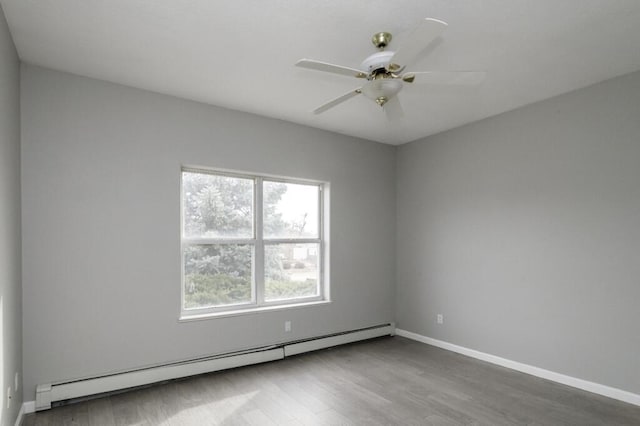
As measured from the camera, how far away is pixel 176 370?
340 centimetres

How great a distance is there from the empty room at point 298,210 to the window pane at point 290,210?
1.1 inches

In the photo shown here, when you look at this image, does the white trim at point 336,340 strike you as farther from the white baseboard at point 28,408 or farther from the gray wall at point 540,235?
the white baseboard at point 28,408

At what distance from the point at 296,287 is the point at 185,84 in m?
2.53

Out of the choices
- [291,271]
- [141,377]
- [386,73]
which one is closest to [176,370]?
[141,377]

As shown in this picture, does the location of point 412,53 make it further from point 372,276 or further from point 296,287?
point 372,276

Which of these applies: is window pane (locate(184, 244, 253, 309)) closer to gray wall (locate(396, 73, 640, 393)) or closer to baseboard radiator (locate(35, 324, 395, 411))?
baseboard radiator (locate(35, 324, 395, 411))

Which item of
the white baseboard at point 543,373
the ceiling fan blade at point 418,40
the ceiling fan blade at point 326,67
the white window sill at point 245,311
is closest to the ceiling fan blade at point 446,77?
the ceiling fan blade at point 418,40

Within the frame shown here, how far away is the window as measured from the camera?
373 cm

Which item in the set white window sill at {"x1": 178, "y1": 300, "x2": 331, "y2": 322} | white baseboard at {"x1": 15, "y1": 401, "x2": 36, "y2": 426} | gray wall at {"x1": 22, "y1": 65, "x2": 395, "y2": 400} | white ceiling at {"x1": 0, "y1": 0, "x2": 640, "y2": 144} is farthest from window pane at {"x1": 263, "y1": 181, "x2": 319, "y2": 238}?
white baseboard at {"x1": 15, "y1": 401, "x2": 36, "y2": 426}

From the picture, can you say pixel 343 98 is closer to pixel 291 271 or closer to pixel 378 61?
pixel 378 61

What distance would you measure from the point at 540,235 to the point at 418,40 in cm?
278

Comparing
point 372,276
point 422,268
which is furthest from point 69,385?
point 422,268

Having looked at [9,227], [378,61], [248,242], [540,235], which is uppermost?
[378,61]

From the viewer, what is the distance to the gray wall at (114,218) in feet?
9.50
